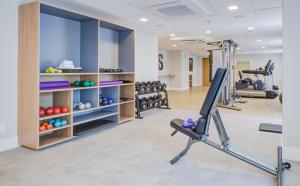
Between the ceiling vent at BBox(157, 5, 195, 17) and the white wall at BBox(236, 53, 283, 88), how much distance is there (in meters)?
12.7

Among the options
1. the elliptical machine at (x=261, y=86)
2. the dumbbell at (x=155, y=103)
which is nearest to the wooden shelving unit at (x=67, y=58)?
the dumbbell at (x=155, y=103)

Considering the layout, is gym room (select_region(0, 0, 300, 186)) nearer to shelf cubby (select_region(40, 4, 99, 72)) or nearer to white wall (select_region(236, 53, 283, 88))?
shelf cubby (select_region(40, 4, 99, 72))

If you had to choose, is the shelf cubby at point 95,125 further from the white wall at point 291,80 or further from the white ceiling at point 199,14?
the white wall at point 291,80

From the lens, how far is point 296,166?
2.74m

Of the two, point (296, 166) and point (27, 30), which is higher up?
point (27, 30)

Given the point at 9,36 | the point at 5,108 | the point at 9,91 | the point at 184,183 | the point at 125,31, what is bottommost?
the point at 184,183

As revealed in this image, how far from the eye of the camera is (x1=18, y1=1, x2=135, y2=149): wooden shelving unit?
10.5 feet

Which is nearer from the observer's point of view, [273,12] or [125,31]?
[273,12]

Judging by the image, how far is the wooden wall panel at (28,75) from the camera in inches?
124

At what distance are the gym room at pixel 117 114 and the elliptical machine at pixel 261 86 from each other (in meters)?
4.32

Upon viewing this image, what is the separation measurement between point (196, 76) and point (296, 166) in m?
14.6

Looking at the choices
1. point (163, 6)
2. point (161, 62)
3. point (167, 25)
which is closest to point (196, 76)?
point (161, 62)

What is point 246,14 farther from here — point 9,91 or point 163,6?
point 9,91

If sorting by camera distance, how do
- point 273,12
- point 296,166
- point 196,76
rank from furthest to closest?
point 196,76, point 273,12, point 296,166
